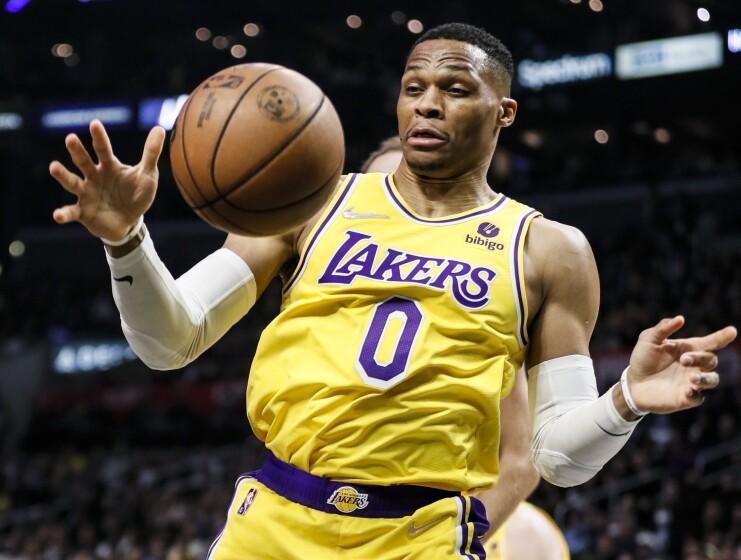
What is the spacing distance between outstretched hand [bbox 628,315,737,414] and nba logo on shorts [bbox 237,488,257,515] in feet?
3.40

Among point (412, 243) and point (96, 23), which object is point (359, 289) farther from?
point (96, 23)

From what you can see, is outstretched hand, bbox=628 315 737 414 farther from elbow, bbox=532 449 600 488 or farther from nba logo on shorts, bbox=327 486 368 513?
nba logo on shorts, bbox=327 486 368 513

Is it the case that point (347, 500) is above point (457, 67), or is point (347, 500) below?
below

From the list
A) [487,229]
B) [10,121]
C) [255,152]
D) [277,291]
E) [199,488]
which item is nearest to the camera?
[255,152]

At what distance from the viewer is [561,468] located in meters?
3.26

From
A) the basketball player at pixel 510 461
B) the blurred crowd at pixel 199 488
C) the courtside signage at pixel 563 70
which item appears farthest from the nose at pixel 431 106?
the courtside signage at pixel 563 70

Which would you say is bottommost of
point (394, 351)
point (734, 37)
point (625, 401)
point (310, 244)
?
point (734, 37)

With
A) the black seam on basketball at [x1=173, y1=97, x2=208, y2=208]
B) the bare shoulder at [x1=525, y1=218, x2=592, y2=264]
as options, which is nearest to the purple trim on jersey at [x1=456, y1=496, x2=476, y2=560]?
the bare shoulder at [x1=525, y1=218, x2=592, y2=264]

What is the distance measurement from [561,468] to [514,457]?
828 mm

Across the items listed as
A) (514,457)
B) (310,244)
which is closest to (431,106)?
(310,244)

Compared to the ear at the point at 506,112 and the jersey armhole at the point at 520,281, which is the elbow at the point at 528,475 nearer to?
the jersey armhole at the point at 520,281

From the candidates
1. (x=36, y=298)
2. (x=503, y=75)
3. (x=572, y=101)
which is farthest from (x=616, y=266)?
(x=503, y=75)

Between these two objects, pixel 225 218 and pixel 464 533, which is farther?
pixel 464 533

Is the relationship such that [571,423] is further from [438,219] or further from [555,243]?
[438,219]
